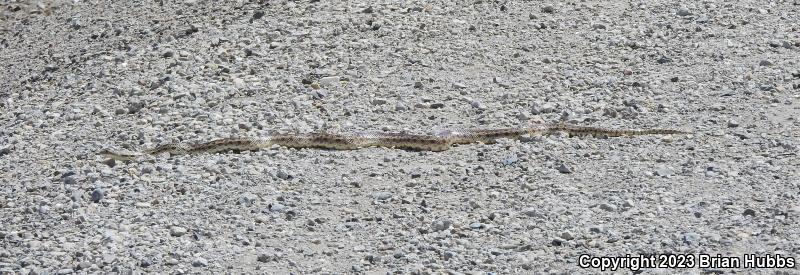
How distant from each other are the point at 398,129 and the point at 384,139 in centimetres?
36

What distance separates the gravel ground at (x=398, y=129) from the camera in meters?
8.65

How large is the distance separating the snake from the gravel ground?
13cm

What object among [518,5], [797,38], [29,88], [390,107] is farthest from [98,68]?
[797,38]

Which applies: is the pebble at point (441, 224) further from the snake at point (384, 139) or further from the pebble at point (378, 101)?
the pebble at point (378, 101)

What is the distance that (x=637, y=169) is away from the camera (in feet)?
31.7

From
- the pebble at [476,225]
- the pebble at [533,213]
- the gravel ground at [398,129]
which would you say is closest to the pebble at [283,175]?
the gravel ground at [398,129]

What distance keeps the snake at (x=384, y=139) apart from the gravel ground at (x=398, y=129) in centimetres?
13

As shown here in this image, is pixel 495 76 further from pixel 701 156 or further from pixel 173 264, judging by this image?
pixel 173 264

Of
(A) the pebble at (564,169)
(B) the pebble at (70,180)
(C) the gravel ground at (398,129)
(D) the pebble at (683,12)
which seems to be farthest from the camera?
(D) the pebble at (683,12)

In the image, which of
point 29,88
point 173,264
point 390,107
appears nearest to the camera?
point 173,264

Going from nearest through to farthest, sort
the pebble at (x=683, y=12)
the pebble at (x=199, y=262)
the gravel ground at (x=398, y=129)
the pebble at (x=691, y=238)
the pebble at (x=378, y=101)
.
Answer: the pebble at (x=691, y=238) → the pebble at (x=199, y=262) → the gravel ground at (x=398, y=129) → the pebble at (x=378, y=101) → the pebble at (x=683, y=12)

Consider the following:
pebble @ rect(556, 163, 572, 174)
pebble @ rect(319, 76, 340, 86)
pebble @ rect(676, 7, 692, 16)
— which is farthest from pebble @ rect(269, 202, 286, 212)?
pebble @ rect(676, 7, 692, 16)

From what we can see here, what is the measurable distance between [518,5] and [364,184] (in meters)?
4.75

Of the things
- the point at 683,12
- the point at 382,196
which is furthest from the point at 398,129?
the point at 683,12
